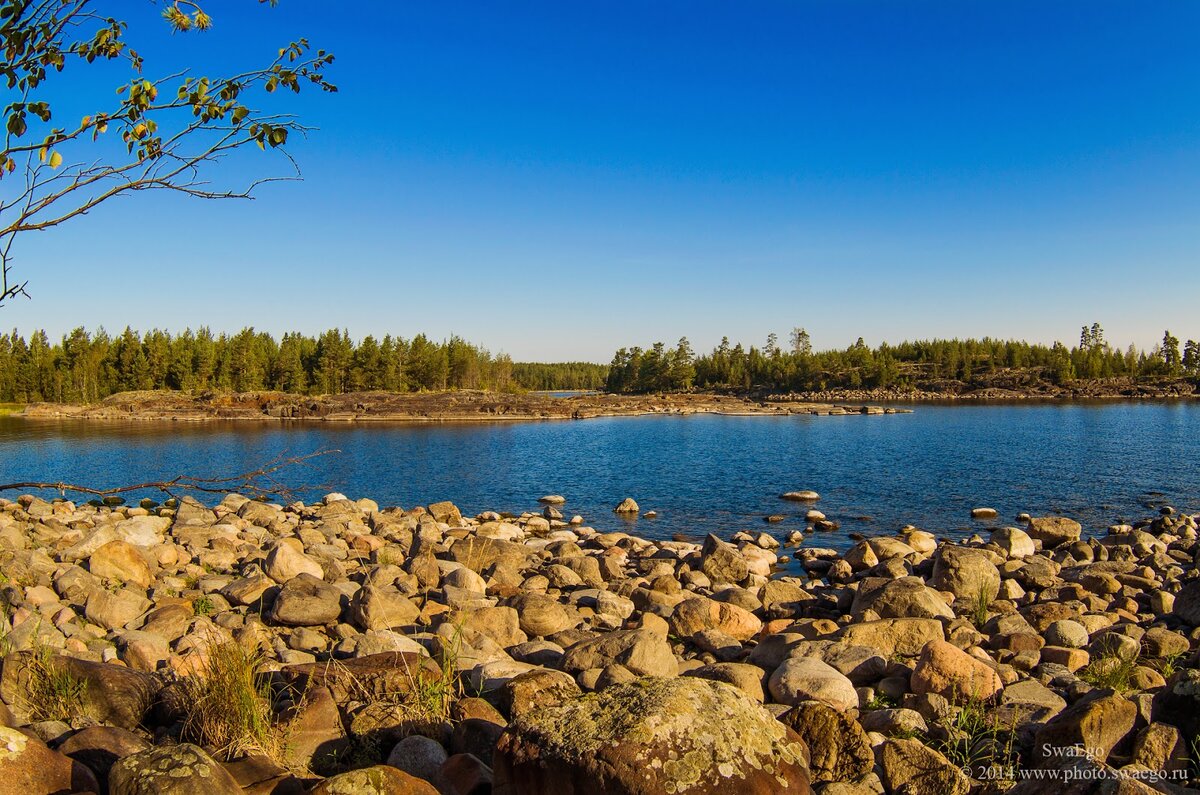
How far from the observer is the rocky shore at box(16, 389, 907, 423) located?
3674 inches

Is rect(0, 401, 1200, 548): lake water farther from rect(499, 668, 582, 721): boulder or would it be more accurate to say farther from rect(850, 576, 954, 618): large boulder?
rect(499, 668, 582, 721): boulder

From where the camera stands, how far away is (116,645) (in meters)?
9.64

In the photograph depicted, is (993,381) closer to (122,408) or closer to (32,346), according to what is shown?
(122,408)

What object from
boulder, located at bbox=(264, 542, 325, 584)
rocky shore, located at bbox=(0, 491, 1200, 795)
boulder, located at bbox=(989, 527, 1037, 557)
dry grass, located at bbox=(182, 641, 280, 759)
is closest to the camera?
rocky shore, located at bbox=(0, 491, 1200, 795)

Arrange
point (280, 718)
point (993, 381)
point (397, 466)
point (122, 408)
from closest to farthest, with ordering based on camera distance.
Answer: point (280, 718), point (397, 466), point (122, 408), point (993, 381)

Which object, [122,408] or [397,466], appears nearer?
[397,466]

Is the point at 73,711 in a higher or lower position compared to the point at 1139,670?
higher

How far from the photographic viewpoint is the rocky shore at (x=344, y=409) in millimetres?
93312

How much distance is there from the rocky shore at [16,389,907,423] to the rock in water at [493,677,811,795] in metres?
89.0

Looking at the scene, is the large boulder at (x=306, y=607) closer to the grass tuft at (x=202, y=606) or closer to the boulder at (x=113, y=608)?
the grass tuft at (x=202, y=606)

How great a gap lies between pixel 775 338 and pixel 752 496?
165483 mm

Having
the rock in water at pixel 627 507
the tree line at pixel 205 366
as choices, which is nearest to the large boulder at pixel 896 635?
the rock in water at pixel 627 507

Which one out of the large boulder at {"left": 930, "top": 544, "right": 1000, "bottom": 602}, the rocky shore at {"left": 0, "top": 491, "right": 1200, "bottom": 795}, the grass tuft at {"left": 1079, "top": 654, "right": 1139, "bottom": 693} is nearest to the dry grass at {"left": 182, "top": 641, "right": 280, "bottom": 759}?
the rocky shore at {"left": 0, "top": 491, "right": 1200, "bottom": 795}

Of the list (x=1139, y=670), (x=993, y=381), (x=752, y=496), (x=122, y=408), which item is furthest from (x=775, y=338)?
(x=1139, y=670)
